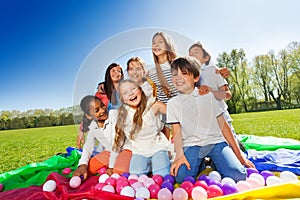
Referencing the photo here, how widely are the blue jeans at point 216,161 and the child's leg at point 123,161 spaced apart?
495mm

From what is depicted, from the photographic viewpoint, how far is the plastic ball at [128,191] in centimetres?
167

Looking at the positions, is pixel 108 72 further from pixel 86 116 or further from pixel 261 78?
pixel 261 78

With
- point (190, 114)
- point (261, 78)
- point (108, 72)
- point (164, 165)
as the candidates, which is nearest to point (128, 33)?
point (108, 72)

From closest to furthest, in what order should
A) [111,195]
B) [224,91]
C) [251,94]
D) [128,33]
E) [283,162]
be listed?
[111,195], [128,33], [283,162], [224,91], [251,94]

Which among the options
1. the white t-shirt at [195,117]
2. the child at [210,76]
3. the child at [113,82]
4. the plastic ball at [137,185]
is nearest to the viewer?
the plastic ball at [137,185]

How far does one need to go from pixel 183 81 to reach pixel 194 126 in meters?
0.38

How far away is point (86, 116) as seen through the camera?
2.28 metres

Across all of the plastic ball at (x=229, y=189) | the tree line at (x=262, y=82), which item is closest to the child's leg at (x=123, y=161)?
the plastic ball at (x=229, y=189)

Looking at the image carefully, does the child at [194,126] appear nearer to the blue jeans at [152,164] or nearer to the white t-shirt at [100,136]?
→ the blue jeans at [152,164]

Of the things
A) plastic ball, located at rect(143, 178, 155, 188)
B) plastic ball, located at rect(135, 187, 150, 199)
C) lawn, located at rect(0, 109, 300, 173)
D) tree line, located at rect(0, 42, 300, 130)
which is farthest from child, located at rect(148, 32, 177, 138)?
tree line, located at rect(0, 42, 300, 130)

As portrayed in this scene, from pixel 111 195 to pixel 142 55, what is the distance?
1.07m

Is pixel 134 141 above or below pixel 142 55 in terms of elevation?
below

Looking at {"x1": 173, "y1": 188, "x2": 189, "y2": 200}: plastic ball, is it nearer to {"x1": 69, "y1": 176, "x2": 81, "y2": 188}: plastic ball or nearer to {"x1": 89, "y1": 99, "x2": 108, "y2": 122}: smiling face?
{"x1": 69, "y1": 176, "x2": 81, "y2": 188}: plastic ball

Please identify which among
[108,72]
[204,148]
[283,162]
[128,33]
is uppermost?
[128,33]
